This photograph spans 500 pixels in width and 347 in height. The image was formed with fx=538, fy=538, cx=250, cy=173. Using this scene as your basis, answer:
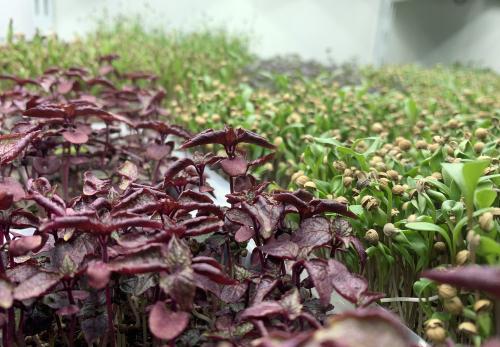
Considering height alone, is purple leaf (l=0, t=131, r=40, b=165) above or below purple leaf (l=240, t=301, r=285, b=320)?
above

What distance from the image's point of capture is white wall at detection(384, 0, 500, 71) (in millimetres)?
8906

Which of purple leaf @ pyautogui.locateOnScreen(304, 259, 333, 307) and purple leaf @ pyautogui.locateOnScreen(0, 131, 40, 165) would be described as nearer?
purple leaf @ pyautogui.locateOnScreen(304, 259, 333, 307)

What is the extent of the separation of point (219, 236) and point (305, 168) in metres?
0.68

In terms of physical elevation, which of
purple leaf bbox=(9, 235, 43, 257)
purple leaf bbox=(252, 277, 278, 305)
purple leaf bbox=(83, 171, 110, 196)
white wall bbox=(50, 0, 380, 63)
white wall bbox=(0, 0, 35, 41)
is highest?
white wall bbox=(50, 0, 380, 63)

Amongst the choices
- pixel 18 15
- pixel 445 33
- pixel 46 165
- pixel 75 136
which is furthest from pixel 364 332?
pixel 445 33

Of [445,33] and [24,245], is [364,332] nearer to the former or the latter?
[24,245]

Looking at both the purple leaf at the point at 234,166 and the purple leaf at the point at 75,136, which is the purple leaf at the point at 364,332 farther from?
the purple leaf at the point at 75,136

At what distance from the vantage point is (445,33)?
9539 millimetres

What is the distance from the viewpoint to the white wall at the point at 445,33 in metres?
8.91

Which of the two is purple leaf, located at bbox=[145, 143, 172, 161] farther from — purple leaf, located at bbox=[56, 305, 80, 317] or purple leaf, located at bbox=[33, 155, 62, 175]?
purple leaf, located at bbox=[56, 305, 80, 317]

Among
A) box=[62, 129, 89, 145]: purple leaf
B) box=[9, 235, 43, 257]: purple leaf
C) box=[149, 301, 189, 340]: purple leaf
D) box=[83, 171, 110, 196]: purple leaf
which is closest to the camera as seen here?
box=[149, 301, 189, 340]: purple leaf

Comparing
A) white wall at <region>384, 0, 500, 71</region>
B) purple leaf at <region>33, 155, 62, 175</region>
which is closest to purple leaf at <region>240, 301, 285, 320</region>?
purple leaf at <region>33, 155, 62, 175</region>

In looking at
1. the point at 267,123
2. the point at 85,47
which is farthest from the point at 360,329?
the point at 85,47

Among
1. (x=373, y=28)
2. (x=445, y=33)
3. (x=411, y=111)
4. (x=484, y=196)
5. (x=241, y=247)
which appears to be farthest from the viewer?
(x=445, y=33)
